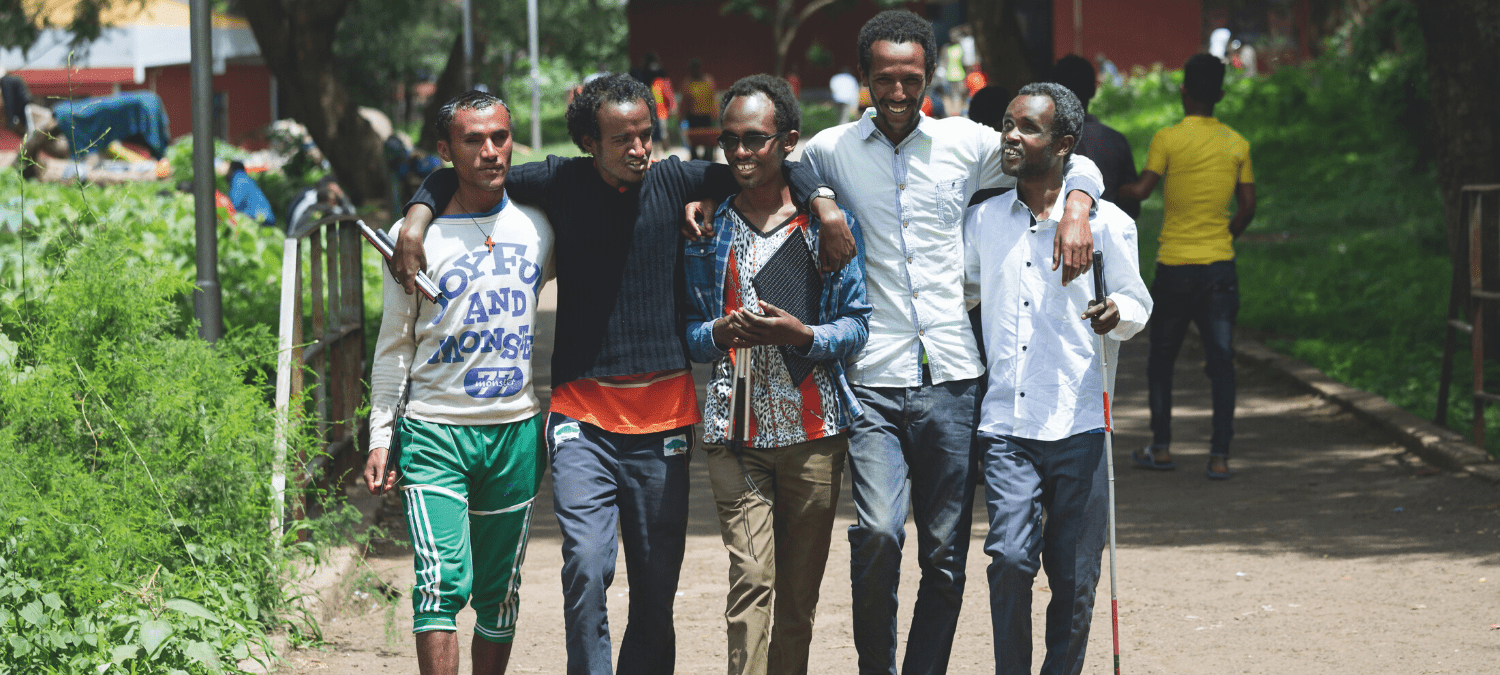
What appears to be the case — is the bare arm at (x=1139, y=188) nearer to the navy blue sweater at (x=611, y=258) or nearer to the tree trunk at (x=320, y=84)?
the navy blue sweater at (x=611, y=258)

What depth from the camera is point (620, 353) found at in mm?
3869

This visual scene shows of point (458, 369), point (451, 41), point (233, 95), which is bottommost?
point (458, 369)

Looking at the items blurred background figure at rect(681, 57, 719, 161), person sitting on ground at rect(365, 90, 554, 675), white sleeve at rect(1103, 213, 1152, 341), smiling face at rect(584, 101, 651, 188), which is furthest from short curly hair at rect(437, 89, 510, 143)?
blurred background figure at rect(681, 57, 719, 161)

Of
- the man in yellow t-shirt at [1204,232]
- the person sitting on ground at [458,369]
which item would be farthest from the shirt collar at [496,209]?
the man in yellow t-shirt at [1204,232]

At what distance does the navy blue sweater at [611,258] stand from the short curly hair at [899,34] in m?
0.39

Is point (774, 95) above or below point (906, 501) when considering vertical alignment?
above

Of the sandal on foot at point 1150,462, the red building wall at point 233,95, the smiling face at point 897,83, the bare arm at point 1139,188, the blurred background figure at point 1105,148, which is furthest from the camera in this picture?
the red building wall at point 233,95

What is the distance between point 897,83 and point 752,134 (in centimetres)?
45

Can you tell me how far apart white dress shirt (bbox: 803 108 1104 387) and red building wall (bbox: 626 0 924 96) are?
40076 millimetres

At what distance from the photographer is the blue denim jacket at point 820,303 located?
3889 mm

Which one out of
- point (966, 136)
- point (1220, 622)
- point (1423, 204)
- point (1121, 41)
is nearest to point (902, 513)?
point (966, 136)

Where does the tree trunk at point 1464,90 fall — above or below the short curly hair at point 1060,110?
Answer: above

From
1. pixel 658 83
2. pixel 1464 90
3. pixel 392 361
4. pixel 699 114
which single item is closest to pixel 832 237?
pixel 392 361

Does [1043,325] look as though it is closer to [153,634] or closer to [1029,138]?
[1029,138]
